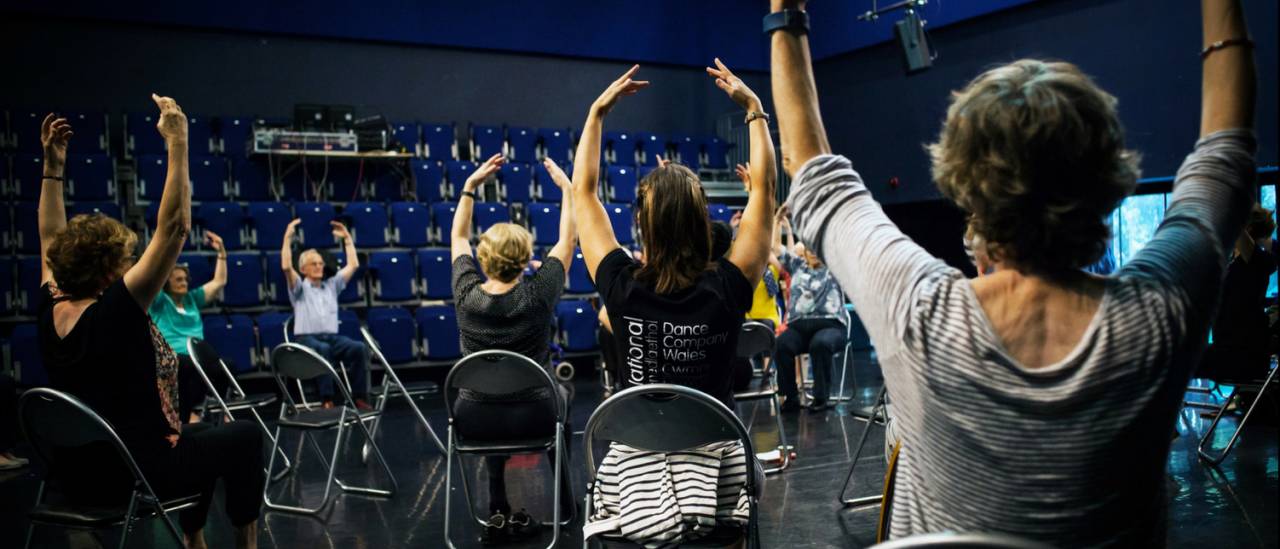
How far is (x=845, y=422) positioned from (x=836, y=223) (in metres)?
5.63

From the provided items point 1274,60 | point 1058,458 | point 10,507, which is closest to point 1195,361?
point 1058,458

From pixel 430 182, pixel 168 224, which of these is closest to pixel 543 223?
pixel 430 182

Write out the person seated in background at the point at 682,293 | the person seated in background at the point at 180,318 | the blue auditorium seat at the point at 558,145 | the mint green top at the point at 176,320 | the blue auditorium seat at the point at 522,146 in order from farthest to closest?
the blue auditorium seat at the point at 558,145, the blue auditorium seat at the point at 522,146, the mint green top at the point at 176,320, the person seated in background at the point at 180,318, the person seated in background at the point at 682,293

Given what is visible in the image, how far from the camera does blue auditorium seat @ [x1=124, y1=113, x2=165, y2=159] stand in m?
9.21

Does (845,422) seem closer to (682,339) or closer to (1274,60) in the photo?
(682,339)

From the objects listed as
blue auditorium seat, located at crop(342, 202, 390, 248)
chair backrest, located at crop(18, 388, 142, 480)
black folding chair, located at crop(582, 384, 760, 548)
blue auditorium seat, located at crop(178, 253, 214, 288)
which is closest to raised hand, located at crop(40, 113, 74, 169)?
chair backrest, located at crop(18, 388, 142, 480)

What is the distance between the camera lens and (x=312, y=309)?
730cm

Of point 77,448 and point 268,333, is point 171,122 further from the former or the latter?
point 268,333

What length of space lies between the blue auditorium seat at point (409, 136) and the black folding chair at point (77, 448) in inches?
309

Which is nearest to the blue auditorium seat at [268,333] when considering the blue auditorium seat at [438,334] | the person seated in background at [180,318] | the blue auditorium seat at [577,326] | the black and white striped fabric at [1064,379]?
the blue auditorium seat at [438,334]

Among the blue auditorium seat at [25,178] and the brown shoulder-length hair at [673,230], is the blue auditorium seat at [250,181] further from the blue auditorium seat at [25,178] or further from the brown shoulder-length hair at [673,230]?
the brown shoulder-length hair at [673,230]

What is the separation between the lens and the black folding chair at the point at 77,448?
2463 mm

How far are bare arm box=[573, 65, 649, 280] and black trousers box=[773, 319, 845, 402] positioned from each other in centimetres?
459

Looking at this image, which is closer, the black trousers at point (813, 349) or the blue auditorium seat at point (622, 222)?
the black trousers at point (813, 349)
